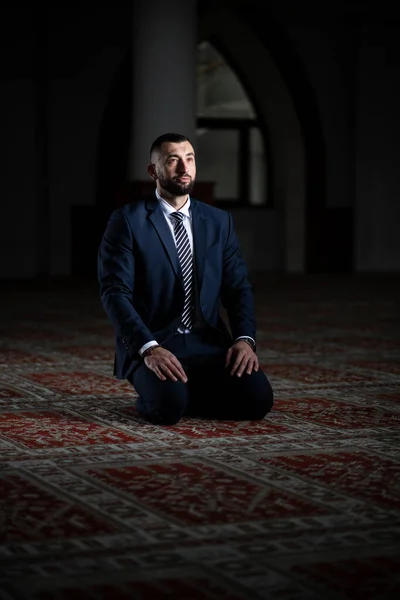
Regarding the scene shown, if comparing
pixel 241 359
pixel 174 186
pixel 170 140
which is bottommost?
pixel 241 359

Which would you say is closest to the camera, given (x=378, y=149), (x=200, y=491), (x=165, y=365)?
(x=200, y=491)

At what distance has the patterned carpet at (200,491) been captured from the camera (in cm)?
243

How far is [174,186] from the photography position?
13.9 feet

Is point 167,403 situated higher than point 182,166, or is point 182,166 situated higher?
point 182,166

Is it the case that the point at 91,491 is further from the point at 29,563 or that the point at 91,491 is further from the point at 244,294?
the point at 244,294

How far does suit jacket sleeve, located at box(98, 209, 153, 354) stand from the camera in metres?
4.15

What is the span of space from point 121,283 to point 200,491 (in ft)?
4.10

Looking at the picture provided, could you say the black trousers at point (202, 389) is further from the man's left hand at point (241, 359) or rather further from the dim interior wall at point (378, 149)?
the dim interior wall at point (378, 149)

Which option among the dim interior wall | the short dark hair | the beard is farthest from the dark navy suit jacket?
the dim interior wall

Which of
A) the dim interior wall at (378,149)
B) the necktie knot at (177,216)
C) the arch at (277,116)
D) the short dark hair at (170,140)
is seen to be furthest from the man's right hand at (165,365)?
the dim interior wall at (378,149)

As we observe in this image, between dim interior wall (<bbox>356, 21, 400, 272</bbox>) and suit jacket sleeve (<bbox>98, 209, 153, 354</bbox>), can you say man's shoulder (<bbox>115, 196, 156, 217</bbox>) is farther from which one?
dim interior wall (<bbox>356, 21, 400, 272</bbox>)

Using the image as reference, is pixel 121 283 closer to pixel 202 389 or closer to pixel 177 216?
pixel 177 216

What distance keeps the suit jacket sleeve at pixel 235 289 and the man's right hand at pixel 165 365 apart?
350 mm

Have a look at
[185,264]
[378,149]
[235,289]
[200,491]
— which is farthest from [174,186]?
[378,149]
